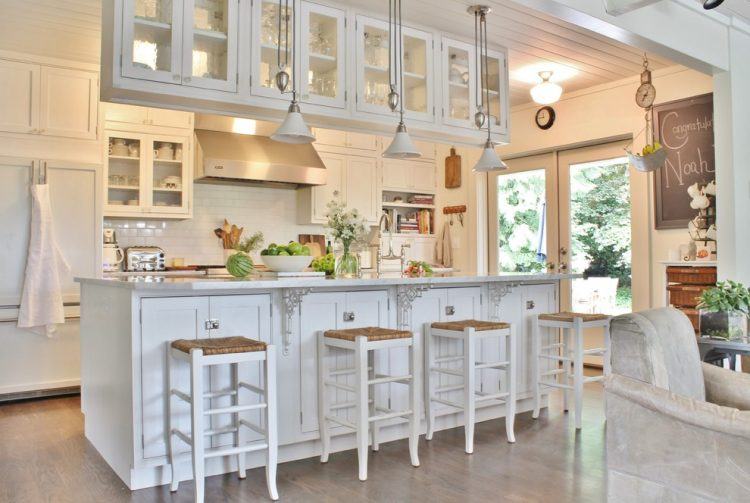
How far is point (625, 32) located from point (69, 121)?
429cm

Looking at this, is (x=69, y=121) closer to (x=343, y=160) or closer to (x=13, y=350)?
(x=13, y=350)

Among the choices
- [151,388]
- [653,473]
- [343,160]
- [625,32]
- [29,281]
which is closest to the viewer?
[653,473]

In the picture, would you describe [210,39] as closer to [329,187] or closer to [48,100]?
[48,100]

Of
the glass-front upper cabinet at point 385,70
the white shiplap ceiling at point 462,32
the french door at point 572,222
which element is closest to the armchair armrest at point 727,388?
the white shiplap ceiling at point 462,32

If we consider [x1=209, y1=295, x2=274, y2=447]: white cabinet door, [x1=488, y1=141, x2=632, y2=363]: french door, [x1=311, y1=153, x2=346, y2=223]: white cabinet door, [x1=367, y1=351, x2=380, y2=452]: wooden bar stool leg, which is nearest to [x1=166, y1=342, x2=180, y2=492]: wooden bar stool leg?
[x1=209, y1=295, x2=274, y2=447]: white cabinet door

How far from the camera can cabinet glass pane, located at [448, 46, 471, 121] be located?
4.79 m

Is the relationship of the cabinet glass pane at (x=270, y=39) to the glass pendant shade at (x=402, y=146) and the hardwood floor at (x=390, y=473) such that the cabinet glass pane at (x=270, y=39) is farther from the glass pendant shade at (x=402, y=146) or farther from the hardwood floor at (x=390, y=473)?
the hardwood floor at (x=390, y=473)

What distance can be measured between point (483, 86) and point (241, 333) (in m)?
2.90

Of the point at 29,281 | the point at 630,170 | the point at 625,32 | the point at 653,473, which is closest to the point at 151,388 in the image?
the point at 653,473

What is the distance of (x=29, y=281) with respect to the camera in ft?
15.9

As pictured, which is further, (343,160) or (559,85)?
(343,160)

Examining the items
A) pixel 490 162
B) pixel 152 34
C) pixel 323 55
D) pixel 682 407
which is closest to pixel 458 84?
pixel 490 162

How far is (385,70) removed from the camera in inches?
175

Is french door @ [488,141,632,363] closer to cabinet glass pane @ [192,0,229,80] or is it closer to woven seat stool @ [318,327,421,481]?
woven seat stool @ [318,327,421,481]
